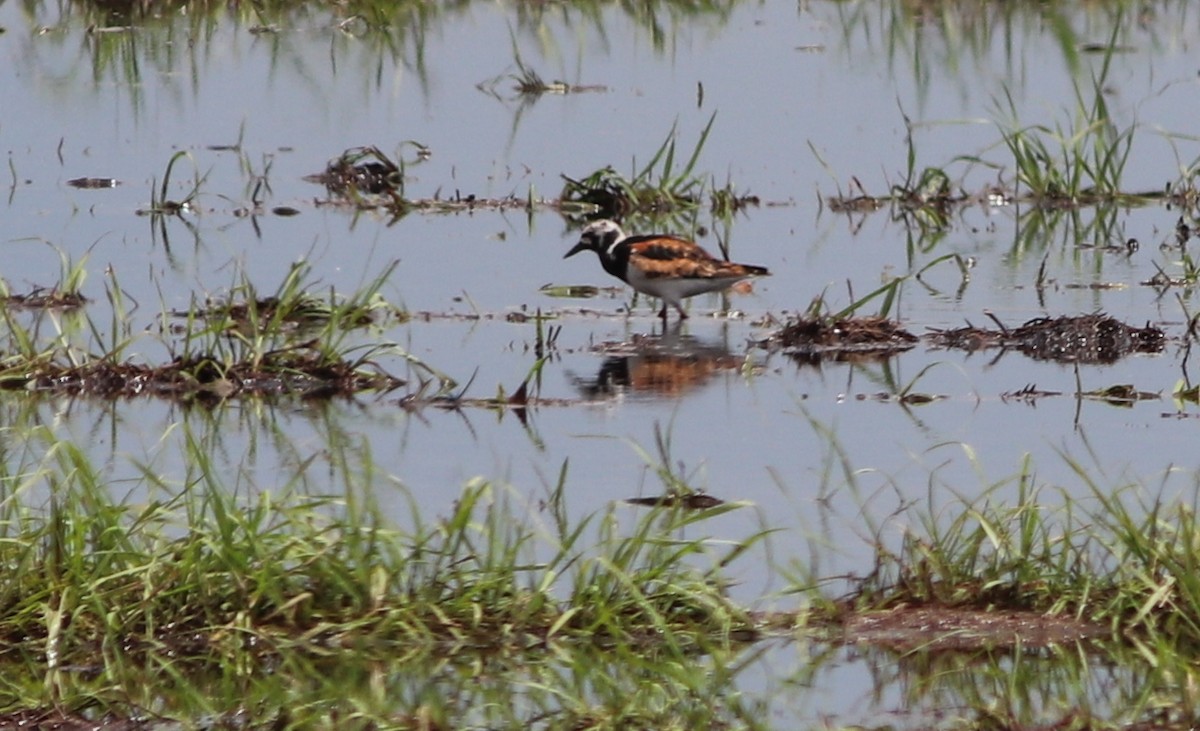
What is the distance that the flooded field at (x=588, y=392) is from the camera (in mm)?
6457

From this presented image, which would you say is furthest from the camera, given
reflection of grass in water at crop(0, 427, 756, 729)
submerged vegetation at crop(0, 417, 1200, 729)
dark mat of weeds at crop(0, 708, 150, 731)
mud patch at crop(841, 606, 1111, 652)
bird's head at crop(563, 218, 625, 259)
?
bird's head at crop(563, 218, 625, 259)

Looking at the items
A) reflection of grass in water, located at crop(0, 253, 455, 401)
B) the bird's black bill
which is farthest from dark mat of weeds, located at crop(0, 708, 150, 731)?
the bird's black bill

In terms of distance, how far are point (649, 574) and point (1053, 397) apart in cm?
352

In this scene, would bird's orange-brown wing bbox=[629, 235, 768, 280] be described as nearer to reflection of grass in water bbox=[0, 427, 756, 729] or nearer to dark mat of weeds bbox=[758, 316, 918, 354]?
dark mat of weeds bbox=[758, 316, 918, 354]

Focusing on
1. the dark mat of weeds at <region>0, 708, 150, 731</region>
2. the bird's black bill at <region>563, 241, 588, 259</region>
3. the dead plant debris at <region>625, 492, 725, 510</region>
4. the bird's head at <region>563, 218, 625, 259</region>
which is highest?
the bird's head at <region>563, 218, 625, 259</region>

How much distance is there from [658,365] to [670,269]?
1.30m

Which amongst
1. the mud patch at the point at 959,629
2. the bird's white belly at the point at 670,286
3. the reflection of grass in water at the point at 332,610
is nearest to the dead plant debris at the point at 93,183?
the bird's white belly at the point at 670,286

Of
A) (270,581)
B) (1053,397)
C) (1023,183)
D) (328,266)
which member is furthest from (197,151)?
(270,581)

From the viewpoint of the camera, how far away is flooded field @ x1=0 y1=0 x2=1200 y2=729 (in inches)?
254

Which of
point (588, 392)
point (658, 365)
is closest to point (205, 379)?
point (588, 392)

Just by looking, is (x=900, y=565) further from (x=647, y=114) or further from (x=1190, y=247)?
(x=647, y=114)

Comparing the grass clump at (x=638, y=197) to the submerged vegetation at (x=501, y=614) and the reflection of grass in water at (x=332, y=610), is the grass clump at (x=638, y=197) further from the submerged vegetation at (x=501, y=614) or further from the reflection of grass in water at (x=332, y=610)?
the reflection of grass in water at (x=332, y=610)

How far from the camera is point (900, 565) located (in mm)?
6914

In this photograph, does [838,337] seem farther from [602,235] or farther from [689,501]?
[689,501]
